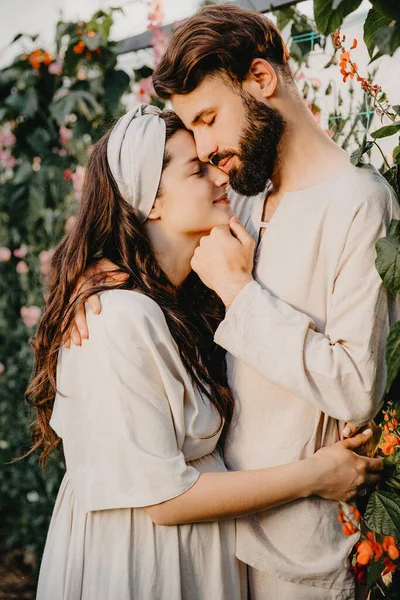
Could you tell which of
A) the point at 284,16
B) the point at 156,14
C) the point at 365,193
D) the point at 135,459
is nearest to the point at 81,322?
the point at 135,459

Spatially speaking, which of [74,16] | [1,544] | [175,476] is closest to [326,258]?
[175,476]

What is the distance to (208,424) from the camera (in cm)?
205

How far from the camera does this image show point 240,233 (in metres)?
2.13

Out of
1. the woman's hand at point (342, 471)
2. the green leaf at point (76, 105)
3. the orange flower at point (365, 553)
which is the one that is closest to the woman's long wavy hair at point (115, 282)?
the woman's hand at point (342, 471)

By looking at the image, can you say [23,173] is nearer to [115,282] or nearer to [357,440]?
[115,282]

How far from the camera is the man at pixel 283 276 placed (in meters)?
1.81

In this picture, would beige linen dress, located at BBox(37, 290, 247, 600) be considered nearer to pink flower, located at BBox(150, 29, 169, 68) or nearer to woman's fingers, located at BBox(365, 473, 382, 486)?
woman's fingers, located at BBox(365, 473, 382, 486)

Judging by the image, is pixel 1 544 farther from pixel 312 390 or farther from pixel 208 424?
pixel 312 390

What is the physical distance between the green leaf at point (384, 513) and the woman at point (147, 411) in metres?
0.06

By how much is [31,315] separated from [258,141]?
2.14 m

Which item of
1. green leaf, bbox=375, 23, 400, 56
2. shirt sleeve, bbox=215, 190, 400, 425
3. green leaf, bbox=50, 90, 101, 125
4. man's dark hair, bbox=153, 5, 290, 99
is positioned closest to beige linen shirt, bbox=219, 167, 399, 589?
shirt sleeve, bbox=215, 190, 400, 425

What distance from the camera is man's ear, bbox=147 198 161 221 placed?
2.20 metres

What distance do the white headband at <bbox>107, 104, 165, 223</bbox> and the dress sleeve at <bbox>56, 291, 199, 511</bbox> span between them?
334mm

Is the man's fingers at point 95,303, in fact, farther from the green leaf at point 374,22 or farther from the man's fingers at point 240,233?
the green leaf at point 374,22
